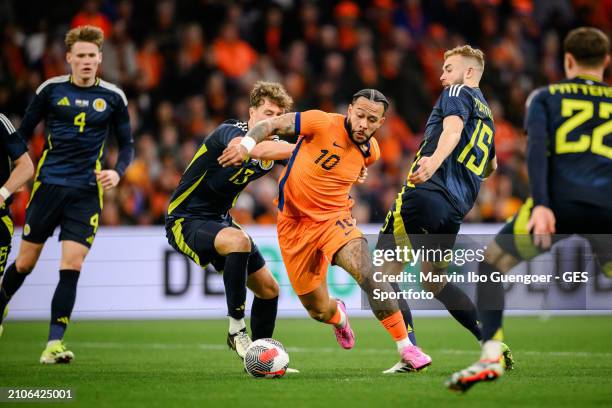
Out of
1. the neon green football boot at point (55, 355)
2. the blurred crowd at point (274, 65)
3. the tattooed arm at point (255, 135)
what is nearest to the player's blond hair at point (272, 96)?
the tattooed arm at point (255, 135)

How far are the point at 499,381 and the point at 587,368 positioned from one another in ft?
4.23

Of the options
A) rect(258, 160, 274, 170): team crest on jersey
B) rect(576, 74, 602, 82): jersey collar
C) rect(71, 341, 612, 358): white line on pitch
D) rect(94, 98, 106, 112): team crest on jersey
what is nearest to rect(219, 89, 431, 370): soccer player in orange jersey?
rect(258, 160, 274, 170): team crest on jersey

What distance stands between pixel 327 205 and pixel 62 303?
252 centimetres

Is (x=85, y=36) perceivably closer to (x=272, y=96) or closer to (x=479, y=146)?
(x=272, y=96)

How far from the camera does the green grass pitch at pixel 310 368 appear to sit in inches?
221

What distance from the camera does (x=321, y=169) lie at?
277 inches

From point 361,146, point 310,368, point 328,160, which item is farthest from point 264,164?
point 310,368

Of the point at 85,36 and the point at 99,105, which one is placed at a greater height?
the point at 85,36

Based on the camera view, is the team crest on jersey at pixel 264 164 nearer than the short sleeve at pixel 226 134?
No

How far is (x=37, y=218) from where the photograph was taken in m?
8.11

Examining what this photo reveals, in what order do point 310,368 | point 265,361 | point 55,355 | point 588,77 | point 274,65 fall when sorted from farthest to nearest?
point 274,65
point 55,355
point 310,368
point 265,361
point 588,77

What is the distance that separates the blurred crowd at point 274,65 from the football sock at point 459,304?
711 cm

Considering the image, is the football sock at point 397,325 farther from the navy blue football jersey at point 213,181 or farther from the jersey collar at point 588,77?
the jersey collar at point 588,77

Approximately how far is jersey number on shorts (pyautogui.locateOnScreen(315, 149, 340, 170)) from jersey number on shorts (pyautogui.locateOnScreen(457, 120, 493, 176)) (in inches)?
36.9
